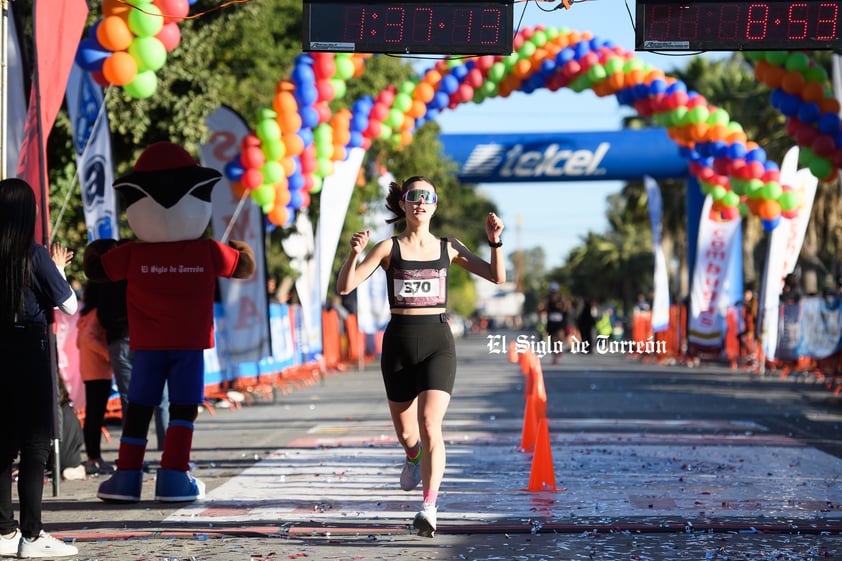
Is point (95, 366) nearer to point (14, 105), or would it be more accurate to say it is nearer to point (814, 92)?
point (14, 105)

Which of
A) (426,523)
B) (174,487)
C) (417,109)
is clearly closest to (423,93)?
(417,109)

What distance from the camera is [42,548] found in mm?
6215

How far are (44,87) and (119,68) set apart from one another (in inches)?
121

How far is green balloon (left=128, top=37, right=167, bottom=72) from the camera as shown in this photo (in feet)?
39.2

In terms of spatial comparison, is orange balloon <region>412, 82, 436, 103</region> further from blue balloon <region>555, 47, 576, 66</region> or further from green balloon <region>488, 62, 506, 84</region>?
blue balloon <region>555, 47, 576, 66</region>

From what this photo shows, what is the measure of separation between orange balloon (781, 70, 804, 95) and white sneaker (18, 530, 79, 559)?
12396mm

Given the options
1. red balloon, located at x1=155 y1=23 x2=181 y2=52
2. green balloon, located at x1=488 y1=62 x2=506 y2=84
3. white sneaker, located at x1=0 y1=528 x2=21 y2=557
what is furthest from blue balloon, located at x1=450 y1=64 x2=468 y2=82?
white sneaker, located at x1=0 y1=528 x2=21 y2=557

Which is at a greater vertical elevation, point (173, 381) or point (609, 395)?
point (173, 381)

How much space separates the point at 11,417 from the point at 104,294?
383cm

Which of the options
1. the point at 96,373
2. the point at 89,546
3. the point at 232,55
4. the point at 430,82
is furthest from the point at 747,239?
the point at 89,546

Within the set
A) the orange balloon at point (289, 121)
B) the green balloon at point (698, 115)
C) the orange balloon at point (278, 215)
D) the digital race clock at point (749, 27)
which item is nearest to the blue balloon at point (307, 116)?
the orange balloon at point (289, 121)

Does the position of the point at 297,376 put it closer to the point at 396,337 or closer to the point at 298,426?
the point at 298,426

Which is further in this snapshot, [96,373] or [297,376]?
[297,376]

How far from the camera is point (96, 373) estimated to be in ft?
33.4
